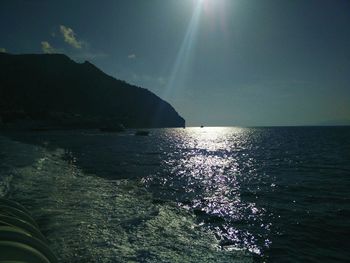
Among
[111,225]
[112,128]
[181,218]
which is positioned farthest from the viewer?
[112,128]

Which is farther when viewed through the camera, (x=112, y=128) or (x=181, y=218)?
(x=112, y=128)

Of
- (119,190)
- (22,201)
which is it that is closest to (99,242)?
(22,201)

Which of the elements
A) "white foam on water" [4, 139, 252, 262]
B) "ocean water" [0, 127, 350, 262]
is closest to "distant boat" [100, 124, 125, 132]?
"ocean water" [0, 127, 350, 262]

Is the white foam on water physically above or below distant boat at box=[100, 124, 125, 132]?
below

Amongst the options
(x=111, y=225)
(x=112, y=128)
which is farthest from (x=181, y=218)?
(x=112, y=128)

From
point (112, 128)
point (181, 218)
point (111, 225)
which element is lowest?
point (181, 218)

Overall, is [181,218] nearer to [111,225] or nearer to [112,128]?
[111,225]

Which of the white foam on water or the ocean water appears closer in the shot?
the white foam on water

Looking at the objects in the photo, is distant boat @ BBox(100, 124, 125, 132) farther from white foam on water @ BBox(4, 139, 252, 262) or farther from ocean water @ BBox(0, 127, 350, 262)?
white foam on water @ BBox(4, 139, 252, 262)

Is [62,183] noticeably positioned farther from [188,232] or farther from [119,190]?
[188,232]

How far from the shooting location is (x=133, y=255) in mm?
8234

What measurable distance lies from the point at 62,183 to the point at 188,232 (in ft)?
31.4

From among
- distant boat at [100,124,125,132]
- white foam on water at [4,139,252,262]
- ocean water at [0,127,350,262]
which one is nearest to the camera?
white foam on water at [4,139,252,262]

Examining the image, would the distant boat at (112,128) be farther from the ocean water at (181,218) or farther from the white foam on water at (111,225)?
the white foam on water at (111,225)
